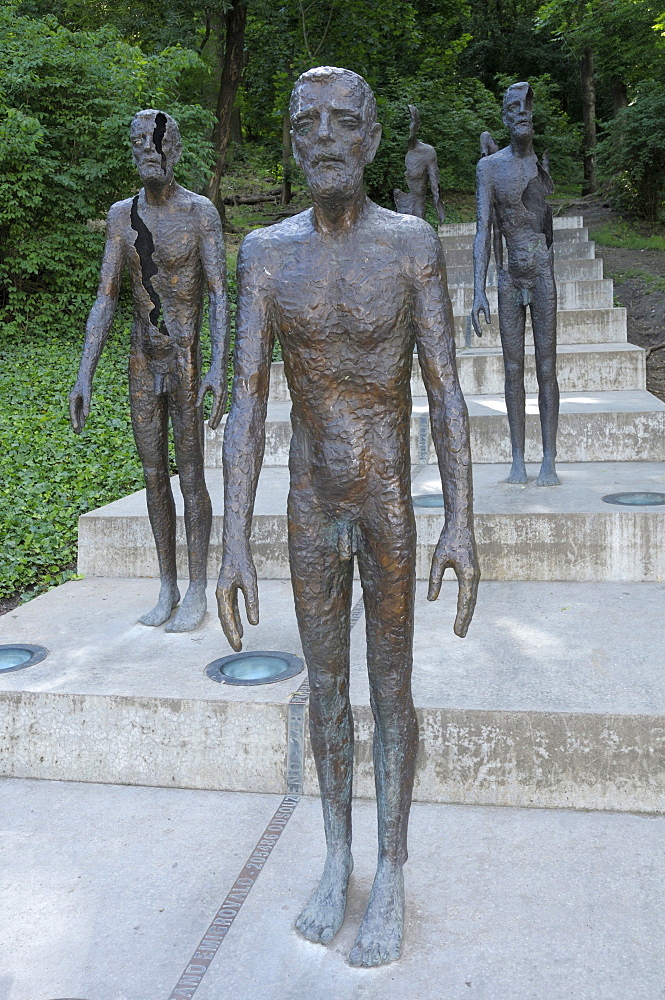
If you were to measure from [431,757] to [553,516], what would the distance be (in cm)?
235

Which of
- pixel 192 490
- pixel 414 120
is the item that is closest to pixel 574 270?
pixel 414 120

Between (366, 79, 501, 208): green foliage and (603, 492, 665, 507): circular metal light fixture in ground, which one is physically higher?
(366, 79, 501, 208): green foliage

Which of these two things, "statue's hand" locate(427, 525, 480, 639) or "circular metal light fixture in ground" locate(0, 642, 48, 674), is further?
"circular metal light fixture in ground" locate(0, 642, 48, 674)

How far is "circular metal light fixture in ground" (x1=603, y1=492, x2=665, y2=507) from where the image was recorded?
5.66m

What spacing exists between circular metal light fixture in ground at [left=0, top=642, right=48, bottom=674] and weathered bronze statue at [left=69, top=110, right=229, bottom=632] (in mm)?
641

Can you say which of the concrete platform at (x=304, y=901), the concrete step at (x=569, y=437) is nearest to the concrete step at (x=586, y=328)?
the concrete step at (x=569, y=437)

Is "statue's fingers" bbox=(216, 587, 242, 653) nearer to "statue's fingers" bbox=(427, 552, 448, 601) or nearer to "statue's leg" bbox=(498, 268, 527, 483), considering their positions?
"statue's fingers" bbox=(427, 552, 448, 601)

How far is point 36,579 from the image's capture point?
6.38 meters

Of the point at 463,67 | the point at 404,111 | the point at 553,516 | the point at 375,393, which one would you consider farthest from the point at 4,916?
the point at 463,67

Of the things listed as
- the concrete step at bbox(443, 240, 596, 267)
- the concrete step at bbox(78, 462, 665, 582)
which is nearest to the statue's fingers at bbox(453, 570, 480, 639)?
the concrete step at bbox(78, 462, 665, 582)

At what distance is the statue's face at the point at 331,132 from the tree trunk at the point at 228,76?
13296mm

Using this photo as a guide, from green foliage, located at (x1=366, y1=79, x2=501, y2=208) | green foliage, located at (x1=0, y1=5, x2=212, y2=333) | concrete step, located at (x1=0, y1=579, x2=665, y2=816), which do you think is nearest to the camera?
concrete step, located at (x1=0, y1=579, x2=665, y2=816)

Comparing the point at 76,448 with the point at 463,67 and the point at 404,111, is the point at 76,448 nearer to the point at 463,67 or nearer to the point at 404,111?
the point at 404,111

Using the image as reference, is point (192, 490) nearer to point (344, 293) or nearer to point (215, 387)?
point (215, 387)
